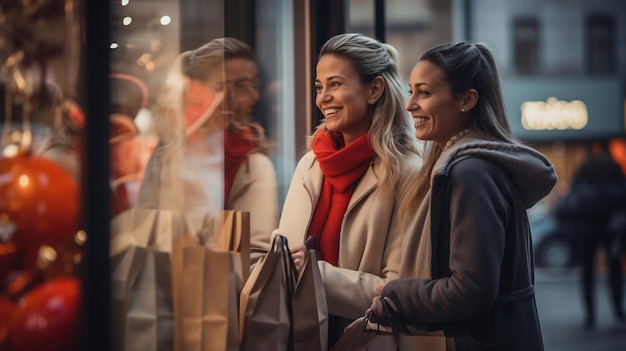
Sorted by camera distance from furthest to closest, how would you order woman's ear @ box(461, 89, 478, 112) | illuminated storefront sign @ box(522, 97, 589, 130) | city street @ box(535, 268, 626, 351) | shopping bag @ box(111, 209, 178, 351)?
illuminated storefront sign @ box(522, 97, 589, 130)
city street @ box(535, 268, 626, 351)
woman's ear @ box(461, 89, 478, 112)
shopping bag @ box(111, 209, 178, 351)

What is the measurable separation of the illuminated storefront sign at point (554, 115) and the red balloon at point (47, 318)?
55.2 feet

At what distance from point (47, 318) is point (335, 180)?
1079 mm

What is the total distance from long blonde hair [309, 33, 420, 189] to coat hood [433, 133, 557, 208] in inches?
15.2

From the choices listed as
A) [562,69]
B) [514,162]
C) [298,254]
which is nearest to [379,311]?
[298,254]

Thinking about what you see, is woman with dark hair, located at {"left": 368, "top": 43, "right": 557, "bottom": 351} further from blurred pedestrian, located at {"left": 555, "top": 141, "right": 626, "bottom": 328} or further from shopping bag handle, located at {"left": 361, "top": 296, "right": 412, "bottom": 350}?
blurred pedestrian, located at {"left": 555, "top": 141, "right": 626, "bottom": 328}


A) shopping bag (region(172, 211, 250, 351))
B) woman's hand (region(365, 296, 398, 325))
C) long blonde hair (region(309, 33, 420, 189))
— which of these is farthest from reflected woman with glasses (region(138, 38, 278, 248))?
woman's hand (region(365, 296, 398, 325))

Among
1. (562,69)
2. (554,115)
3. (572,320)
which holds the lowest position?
(572,320)

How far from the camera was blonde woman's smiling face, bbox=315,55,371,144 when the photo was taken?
10.4ft

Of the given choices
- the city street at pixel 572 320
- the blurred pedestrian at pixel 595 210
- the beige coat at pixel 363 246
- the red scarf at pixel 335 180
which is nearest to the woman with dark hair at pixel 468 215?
the beige coat at pixel 363 246

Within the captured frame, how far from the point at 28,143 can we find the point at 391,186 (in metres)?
1.29

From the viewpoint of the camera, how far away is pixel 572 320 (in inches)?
394

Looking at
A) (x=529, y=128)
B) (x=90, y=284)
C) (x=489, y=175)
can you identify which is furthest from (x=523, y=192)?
(x=529, y=128)

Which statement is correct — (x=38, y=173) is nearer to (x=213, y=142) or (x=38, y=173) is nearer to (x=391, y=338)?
(x=213, y=142)

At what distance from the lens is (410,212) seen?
297 cm
